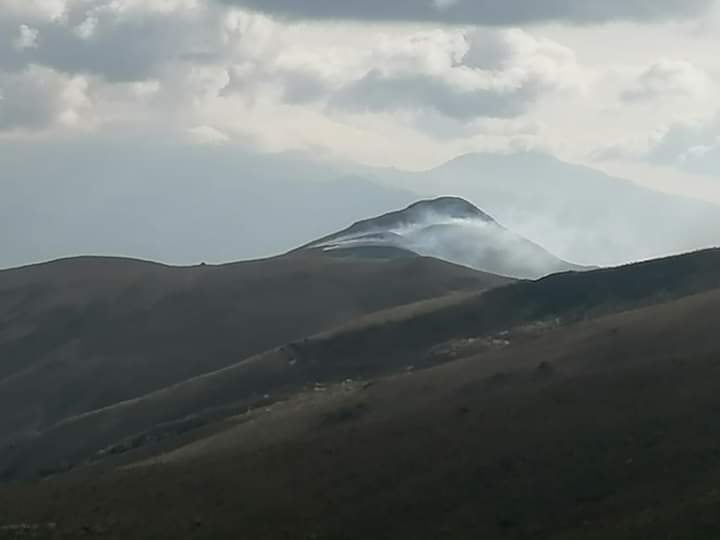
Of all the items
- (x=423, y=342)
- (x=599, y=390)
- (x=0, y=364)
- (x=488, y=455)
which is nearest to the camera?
(x=488, y=455)

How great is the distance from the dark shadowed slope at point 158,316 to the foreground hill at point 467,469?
189 ft

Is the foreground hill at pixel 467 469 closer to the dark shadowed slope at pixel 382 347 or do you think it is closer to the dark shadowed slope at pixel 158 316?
the dark shadowed slope at pixel 382 347

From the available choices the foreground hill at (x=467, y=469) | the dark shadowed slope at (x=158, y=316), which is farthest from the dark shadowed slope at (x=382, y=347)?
the foreground hill at (x=467, y=469)

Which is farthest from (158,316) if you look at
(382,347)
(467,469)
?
(467,469)

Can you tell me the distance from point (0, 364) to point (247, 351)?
82.5ft

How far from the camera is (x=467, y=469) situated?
45750 mm

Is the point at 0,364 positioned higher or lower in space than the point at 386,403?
higher

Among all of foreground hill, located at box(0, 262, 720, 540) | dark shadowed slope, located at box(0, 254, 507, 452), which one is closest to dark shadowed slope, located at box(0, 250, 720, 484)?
dark shadowed slope, located at box(0, 254, 507, 452)

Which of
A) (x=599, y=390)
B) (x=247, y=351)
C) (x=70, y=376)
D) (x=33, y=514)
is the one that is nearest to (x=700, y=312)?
(x=599, y=390)

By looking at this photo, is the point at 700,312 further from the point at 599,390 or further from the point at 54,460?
the point at 54,460

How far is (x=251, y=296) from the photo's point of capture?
141 meters

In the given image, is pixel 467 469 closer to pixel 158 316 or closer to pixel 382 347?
pixel 382 347

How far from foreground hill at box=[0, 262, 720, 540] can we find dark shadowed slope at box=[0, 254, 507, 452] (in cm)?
5755

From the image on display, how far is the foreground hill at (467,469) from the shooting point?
1609 inches
